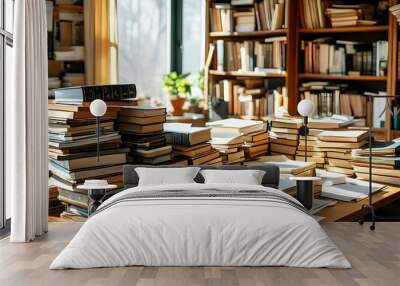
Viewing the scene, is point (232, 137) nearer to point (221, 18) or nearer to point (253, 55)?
point (253, 55)

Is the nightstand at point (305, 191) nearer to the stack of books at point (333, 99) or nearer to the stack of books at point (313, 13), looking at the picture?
the stack of books at point (333, 99)

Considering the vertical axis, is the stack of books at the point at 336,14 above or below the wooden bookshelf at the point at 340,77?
above

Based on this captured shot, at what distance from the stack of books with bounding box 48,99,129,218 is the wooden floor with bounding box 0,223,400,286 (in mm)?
722

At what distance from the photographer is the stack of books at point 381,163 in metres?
6.29

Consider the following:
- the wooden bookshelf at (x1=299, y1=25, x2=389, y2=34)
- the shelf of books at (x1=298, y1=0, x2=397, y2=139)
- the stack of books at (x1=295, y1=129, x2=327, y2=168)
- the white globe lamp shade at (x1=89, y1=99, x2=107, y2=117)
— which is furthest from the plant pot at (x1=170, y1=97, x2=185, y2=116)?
the white globe lamp shade at (x1=89, y1=99, x2=107, y2=117)

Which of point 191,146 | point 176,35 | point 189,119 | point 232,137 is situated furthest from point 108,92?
point 176,35

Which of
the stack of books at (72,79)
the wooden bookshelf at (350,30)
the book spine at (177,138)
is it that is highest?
the wooden bookshelf at (350,30)

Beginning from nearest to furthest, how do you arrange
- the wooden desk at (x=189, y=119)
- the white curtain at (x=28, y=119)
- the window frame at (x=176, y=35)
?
the white curtain at (x=28, y=119), the wooden desk at (x=189, y=119), the window frame at (x=176, y=35)

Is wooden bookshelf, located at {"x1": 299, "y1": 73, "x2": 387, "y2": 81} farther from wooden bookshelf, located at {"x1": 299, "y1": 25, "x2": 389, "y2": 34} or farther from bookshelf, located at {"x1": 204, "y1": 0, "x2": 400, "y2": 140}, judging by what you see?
wooden bookshelf, located at {"x1": 299, "y1": 25, "x2": 389, "y2": 34}

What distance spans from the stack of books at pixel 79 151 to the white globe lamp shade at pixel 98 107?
205 millimetres

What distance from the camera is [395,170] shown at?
6316 mm

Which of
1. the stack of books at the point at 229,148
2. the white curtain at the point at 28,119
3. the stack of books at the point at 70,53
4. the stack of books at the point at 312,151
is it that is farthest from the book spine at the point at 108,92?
the stack of books at the point at 70,53

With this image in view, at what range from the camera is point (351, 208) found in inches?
225

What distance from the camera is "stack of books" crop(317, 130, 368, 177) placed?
648 cm
